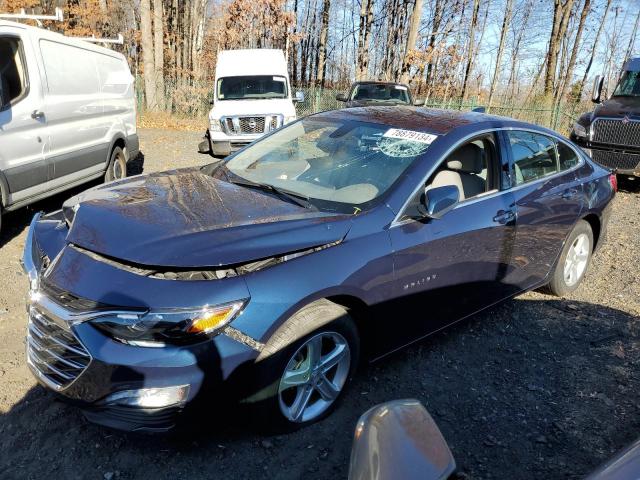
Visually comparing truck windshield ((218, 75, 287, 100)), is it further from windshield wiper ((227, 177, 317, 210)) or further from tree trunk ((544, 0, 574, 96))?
→ tree trunk ((544, 0, 574, 96))

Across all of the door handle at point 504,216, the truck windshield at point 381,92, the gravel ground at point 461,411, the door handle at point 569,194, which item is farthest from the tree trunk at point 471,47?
the door handle at point 504,216

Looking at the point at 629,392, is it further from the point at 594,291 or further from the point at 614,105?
the point at 614,105

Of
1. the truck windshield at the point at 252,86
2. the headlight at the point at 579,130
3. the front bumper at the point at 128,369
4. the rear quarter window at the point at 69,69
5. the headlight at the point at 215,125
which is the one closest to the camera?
the front bumper at the point at 128,369

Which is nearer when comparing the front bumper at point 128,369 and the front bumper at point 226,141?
the front bumper at point 128,369

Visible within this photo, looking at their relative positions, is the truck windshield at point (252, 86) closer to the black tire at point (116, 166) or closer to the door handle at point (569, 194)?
the black tire at point (116, 166)

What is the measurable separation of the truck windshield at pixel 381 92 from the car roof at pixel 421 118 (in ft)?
31.0

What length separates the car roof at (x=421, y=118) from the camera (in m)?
3.58

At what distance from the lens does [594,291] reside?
5.06m

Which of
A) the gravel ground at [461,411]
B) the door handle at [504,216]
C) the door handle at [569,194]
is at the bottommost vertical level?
the gravel ground at [461,411]

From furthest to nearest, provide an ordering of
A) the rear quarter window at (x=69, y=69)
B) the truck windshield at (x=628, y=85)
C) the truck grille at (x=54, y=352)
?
the truck windshield at (x=628, y=85) < the rear quarter window at (x=69, y=69) < the truck grille at (x=54, y=352)

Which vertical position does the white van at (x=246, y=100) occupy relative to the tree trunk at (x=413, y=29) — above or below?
below

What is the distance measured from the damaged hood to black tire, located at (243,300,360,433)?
0.35m

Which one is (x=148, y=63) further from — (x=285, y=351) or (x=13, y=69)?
(x=285, y=351)

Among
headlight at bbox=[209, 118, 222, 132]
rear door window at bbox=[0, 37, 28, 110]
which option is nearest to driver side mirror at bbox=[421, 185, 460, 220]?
rear door window at bbox=[0, 37, 28, 110]
